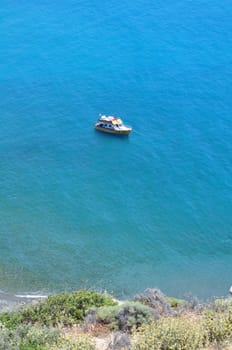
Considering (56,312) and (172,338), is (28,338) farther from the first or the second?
(172,338)

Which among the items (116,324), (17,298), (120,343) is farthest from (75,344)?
(17,298)

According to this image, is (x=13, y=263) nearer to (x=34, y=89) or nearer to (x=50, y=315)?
(x=50, y=315)

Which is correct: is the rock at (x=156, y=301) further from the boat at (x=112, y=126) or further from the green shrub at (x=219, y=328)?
the boat at (x=112, y=126)

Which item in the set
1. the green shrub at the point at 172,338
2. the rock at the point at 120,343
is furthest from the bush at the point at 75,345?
the green shrub at the point at 172,338

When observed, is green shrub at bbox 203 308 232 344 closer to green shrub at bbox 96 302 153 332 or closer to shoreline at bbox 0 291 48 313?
green shrub at bbox 96 302 153 332

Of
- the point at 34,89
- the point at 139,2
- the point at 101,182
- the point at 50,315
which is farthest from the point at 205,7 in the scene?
the point at 50,315

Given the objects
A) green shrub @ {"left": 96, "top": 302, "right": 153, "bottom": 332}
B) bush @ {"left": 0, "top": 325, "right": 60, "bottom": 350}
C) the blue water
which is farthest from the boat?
bush @ {"left": 0, "top": 325, "right": 60, "bottom": 350}
